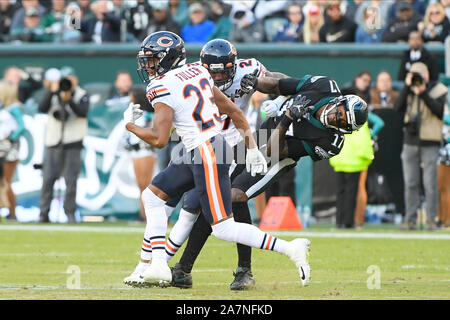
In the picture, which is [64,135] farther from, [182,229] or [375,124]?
[182,229]

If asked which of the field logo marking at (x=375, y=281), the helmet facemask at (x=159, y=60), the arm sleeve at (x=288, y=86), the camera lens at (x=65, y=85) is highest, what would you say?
the helmet facemask at (x=159, y=60)

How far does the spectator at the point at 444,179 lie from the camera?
14.5 meters

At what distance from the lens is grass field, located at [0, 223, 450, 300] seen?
292 inches

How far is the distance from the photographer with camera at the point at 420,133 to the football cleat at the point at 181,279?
22.7ft

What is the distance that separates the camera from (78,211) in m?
15.9

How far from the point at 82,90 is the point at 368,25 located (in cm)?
463

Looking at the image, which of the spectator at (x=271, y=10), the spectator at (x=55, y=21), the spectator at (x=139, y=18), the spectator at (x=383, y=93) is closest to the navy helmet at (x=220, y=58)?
the spectator at (x=383, y=93)

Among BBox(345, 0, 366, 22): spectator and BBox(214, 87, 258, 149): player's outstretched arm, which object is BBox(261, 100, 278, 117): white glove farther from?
BBox(345, 0, 366, 22): spectator

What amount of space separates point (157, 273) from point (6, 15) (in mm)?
12242

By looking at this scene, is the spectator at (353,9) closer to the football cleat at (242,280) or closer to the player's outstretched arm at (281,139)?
the player's outstretched arm at (281,139)

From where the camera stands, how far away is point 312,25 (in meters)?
16.6

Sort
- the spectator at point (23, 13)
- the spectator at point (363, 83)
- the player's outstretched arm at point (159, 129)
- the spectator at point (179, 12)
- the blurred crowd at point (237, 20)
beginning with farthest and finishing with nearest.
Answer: the spectator at point (23, 13) < the spectator at point (179, 12) < the blurred crowd at point (237, 20) < the spectator at point (363, 83) < the player's outstretched arm at point (159, 129)
